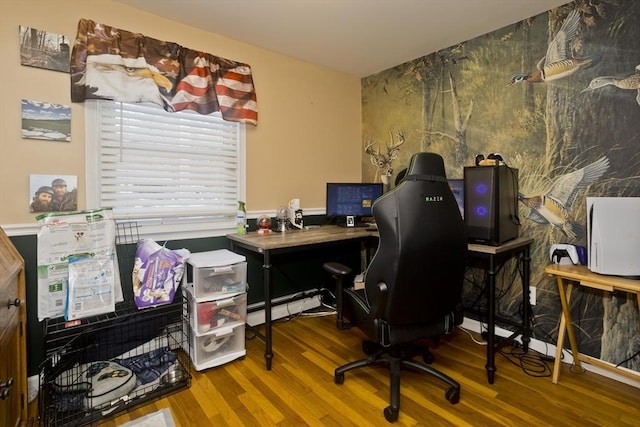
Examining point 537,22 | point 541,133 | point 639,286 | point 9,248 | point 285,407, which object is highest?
point 537,22

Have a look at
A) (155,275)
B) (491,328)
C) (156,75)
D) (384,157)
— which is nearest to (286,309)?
(155,275)

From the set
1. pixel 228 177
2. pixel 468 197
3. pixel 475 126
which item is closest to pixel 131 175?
pixel 228 177

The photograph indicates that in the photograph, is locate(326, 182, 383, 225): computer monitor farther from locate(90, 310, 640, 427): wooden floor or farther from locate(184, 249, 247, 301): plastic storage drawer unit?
locate(90, 310, 640, 427): wooden floor

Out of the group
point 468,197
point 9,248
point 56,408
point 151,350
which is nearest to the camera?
point 9,248

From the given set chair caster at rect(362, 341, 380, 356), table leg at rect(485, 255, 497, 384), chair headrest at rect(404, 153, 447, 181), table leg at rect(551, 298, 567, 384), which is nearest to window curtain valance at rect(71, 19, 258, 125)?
chair headrest at rect(404, 153, 447, 181)

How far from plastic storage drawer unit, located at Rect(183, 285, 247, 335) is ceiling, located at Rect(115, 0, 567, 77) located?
1.93 meters

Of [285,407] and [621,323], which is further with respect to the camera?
[621,323]

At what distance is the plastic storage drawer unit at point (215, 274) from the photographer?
6.79 ft

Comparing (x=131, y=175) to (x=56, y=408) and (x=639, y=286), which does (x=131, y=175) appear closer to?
(x=56, y=408)

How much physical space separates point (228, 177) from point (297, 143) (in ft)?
2.60

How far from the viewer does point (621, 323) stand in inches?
78.4

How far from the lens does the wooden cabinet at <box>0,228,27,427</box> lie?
1.06 metres

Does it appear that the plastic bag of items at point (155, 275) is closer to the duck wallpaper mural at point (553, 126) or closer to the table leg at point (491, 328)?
the table leg at point (491, 328)

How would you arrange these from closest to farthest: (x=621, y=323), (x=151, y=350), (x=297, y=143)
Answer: (x=621, y=323), (x=151, y=350), (x=297, y=143)
